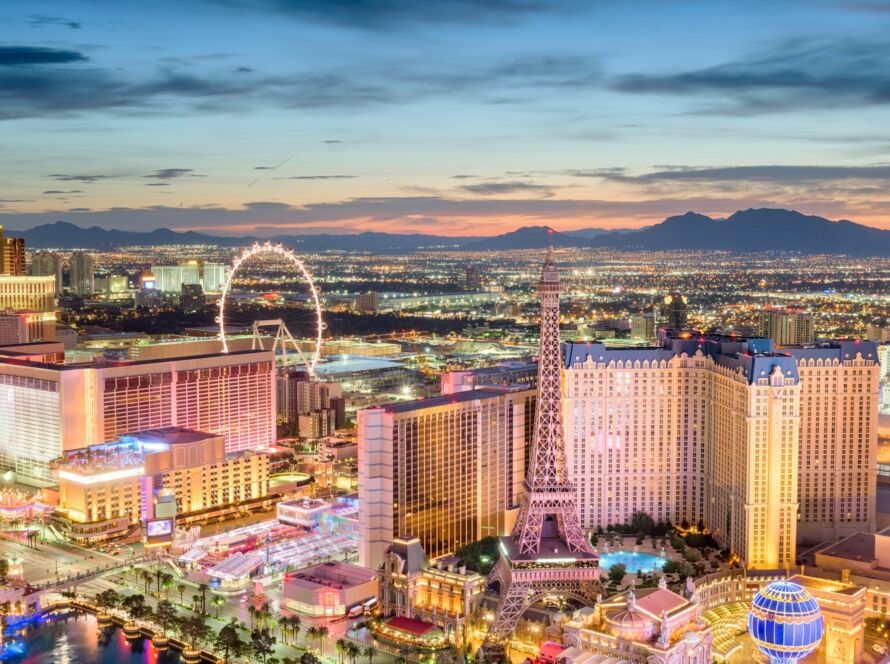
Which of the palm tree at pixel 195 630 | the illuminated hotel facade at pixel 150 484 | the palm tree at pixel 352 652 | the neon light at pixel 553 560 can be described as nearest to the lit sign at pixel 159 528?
the illuminated hotel facade at pixel 150 484

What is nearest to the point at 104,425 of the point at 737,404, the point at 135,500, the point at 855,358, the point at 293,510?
the point at 135,500

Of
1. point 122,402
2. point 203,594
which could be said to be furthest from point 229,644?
point 122,402

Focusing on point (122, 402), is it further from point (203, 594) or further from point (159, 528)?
point (203, 594)

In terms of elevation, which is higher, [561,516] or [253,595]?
[561,516]

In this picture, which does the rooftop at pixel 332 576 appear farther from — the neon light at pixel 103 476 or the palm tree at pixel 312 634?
the neon light at pixel 103 476

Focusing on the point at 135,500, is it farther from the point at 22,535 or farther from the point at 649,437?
the point at 649,437
